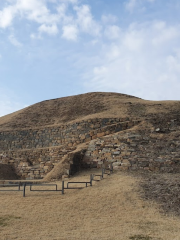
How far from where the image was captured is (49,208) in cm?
900

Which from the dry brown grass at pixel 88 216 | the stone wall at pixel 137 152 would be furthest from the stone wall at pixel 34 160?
the dry brown grass at pixel 88 216

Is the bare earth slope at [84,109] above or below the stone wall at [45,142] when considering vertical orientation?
above

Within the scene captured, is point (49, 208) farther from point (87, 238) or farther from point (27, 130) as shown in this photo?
point (27, 130)

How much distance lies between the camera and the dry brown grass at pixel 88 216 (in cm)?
661

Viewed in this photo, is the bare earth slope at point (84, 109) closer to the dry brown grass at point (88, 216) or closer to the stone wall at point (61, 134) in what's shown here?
the stone wall at point (61, 134)

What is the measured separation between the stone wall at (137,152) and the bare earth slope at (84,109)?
5209 mm

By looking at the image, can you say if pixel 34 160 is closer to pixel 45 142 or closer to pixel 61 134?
pixel 45 142

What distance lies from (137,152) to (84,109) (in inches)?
480

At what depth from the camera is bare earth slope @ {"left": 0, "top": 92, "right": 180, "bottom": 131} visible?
2128cm

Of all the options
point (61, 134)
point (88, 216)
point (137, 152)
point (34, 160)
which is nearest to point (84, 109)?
point (61, 134)

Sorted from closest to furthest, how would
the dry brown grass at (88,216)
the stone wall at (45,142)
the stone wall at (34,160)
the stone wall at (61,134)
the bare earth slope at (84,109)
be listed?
the dry brown grass at (88,216)
the stone wall at (34,160)
the stone wall at (45,142)
the stone wall at (61,134)
the bare earth slope at (84,109)

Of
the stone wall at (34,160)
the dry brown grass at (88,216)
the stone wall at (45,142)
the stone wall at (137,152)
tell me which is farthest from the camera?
the stone wall at (45,142)

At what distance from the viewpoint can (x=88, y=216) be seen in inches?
324

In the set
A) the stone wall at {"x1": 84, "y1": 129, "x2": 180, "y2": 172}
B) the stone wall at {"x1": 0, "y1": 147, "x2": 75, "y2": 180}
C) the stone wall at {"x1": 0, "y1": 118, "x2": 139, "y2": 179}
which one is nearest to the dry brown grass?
the stone wall at {"x1": 84, "y1": 129, "x2": 180, "y2": 172}
